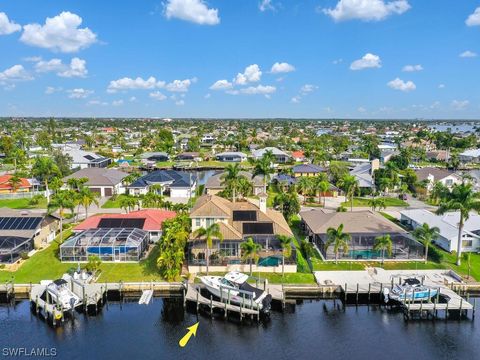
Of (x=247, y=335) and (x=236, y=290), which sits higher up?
(x=236, y=290)

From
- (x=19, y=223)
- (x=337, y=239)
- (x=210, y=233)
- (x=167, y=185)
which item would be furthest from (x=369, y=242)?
(x=167, y=185)

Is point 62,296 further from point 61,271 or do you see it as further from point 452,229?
point 452,229

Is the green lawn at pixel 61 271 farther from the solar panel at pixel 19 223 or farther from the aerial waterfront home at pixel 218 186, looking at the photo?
the aerial waterfront home at pixel 218 186

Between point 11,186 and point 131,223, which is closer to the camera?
point 131,223

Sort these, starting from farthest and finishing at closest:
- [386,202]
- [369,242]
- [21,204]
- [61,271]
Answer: [386,202], [21,204], [369,242], [61,271]

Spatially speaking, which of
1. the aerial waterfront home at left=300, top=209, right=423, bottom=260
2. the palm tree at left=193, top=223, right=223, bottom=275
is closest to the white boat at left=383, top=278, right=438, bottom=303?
the aerial waterfront home at left=300, top=209, right=423, bottom=260

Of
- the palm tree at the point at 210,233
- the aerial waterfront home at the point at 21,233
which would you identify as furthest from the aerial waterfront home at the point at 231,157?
the palm tree at the point at 210,233

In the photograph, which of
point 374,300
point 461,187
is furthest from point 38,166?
point 461,187
